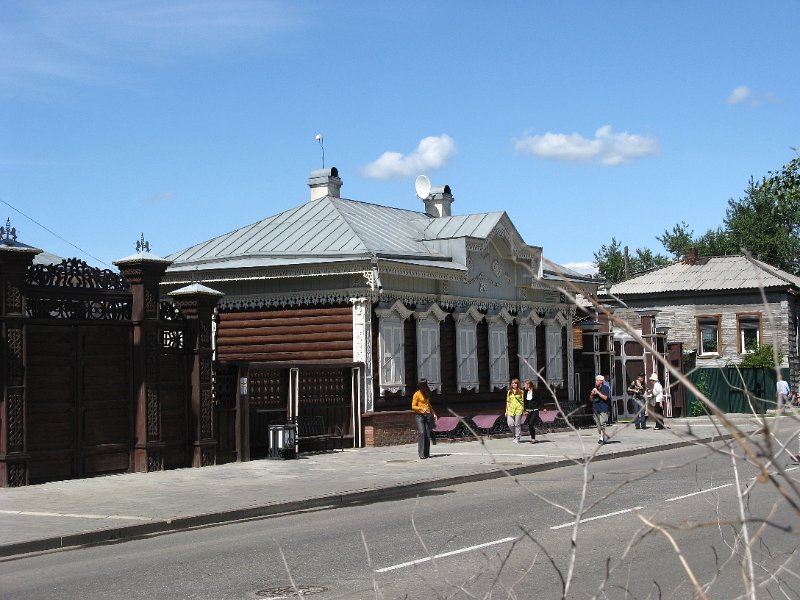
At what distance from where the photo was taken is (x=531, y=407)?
3109cm

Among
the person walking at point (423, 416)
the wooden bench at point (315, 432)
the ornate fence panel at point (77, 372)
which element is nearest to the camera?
the ornate fence panel at point (77, 372)

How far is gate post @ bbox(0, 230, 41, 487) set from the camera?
17.7 metres

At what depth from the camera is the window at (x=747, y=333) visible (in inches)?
2105

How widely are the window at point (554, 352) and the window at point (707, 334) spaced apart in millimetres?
21545

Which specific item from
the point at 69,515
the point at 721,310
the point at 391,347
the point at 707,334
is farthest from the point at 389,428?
the point at 707,334

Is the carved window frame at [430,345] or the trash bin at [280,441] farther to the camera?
the carved window frame at [430,345]

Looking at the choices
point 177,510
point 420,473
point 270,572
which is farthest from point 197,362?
point 270,572

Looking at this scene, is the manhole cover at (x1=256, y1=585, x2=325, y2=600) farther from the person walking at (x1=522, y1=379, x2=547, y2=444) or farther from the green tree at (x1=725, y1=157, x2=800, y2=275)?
the green tree at (x1=725, y1=157, x2=800, y2=275)

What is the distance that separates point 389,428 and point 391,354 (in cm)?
179

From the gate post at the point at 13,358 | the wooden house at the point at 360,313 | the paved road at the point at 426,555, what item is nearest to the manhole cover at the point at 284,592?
the paved road at the point at 426,555

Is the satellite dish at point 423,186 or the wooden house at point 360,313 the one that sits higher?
the satellite dish at point 423,186

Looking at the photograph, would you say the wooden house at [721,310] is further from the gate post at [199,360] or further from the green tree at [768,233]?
the gate post at [199,360]

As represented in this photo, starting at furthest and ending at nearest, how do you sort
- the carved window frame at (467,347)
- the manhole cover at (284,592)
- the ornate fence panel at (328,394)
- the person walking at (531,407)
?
the carved window frame at (467,347) → the person walking at (531,407) → the ornate fence panel at (328,394) → the manhole cover at (284,592)

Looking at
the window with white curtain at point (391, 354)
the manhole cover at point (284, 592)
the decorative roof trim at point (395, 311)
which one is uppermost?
the decorative roof trim at point (395, 311)
